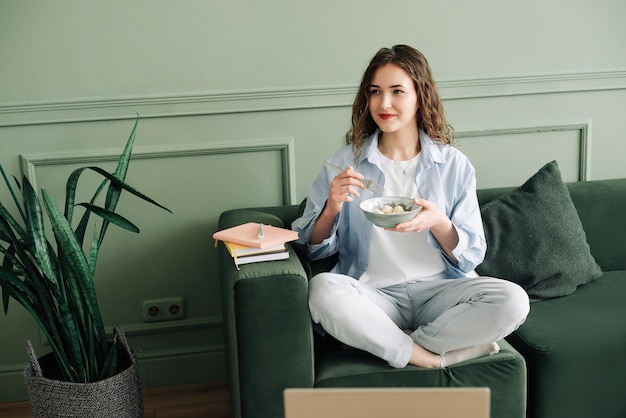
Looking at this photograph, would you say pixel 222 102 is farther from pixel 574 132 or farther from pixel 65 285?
pixel 574 132

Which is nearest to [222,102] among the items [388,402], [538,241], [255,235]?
[255,235]

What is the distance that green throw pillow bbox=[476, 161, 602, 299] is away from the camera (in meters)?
2.29

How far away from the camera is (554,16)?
8.73 feet

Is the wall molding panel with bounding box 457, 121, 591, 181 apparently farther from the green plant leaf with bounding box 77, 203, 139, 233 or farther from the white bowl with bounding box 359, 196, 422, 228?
the green plant leaf with bounding box 77, 203, 139, 233

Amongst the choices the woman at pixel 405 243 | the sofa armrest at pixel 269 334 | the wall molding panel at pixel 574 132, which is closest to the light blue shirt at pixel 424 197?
the woman at pixel 405 243

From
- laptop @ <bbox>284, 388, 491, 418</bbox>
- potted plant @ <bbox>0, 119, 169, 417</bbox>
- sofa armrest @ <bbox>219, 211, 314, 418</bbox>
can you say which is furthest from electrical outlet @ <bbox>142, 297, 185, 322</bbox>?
laptop @ <bbox>284, 388, 491, 418</bbox>

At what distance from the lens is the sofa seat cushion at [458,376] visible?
185 centimetres

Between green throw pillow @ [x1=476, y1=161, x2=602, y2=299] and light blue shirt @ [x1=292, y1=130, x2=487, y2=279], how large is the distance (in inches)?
8.7

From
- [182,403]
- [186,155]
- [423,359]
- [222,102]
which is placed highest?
[222,102]

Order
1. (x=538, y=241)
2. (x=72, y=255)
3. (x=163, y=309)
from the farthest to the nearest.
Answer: (x=163, y=309) → (x=538, y=241) → (x=72, y=255)

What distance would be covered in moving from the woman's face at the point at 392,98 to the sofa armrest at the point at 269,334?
20.2 inches

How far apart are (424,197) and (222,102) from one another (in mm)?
804

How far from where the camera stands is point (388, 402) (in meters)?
1.02

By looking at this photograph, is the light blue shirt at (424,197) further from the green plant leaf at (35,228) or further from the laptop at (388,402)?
the laptop at (388,402)
